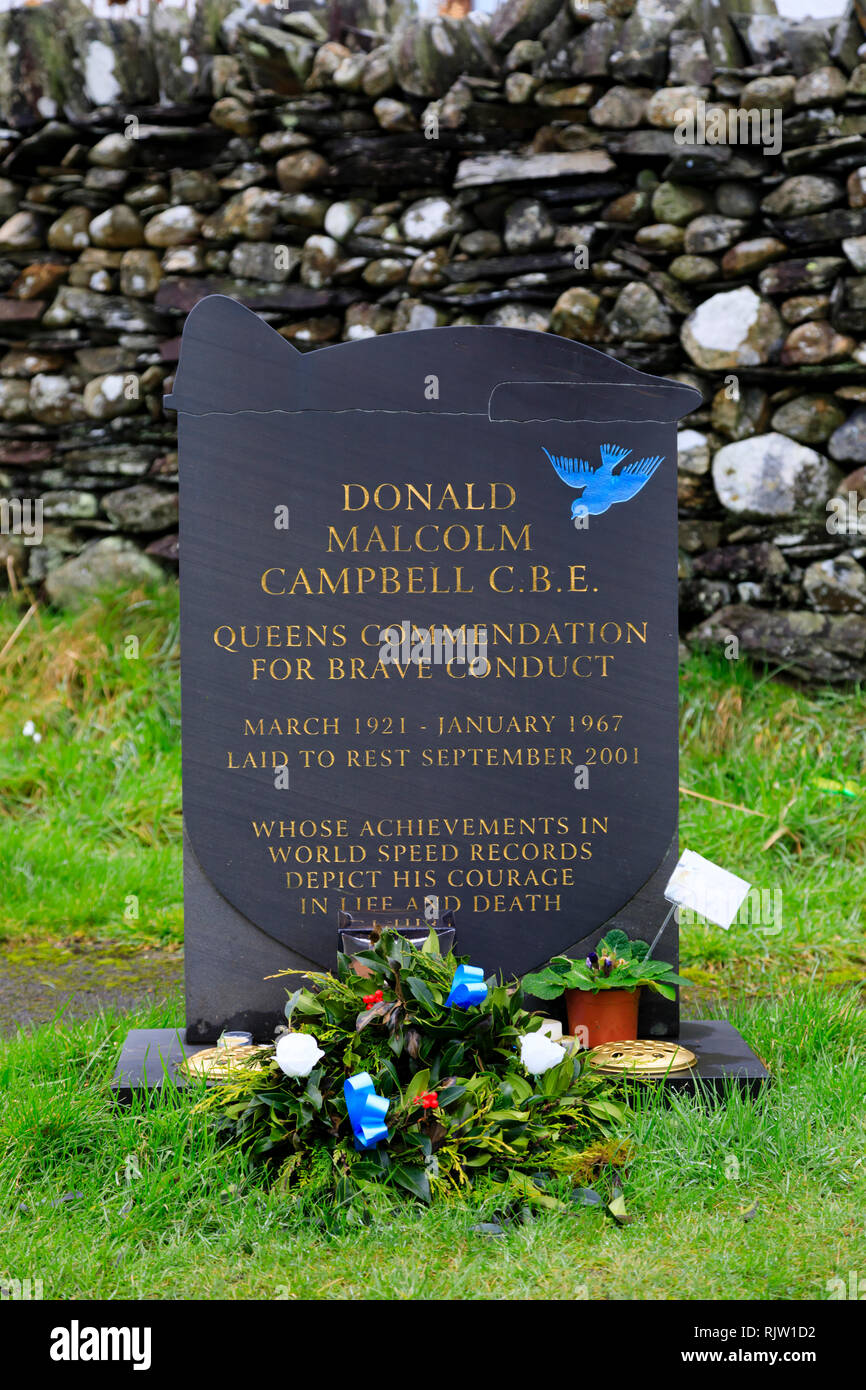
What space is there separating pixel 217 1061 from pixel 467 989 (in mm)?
624

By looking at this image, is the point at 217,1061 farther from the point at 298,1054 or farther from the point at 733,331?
the point at 733,331

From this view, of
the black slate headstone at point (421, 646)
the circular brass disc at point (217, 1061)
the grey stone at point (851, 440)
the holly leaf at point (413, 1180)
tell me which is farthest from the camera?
the grey stone at point (851, 440)

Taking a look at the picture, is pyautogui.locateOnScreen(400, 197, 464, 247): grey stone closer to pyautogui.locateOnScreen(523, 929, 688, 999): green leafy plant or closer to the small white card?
the small white card

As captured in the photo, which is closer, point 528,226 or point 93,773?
point 93,773

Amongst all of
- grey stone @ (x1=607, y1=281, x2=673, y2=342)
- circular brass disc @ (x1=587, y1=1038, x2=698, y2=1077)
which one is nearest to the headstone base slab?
circular brass disc @ (x1=587, y1=1038, x2=698, y2=1077)

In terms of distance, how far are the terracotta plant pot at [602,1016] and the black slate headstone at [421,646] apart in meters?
0.19

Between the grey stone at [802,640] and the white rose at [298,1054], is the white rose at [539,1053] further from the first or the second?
the grey stone at [802,640]

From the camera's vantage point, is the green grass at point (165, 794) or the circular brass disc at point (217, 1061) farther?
the green grass at point (165, 794)

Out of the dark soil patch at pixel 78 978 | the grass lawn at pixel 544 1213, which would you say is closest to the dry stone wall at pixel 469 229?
the grass lawn at pixel 544 1213

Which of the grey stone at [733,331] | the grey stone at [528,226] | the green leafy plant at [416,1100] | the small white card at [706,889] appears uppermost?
the grey stone at [528,226]

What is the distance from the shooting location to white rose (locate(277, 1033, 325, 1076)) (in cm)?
251

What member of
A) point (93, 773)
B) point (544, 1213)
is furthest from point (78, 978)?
point (544, 1213)

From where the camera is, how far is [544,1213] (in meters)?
2.44

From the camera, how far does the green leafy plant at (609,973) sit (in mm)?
2902
